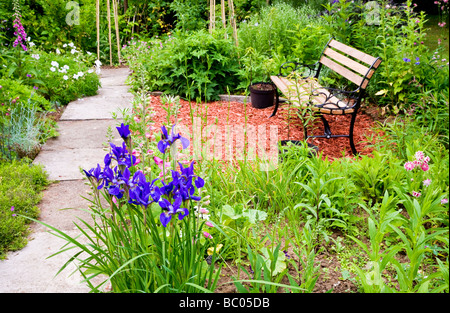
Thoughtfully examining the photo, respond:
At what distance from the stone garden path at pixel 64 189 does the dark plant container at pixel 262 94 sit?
175cm

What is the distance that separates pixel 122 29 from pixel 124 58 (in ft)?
5.43

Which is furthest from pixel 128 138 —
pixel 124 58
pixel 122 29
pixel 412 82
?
pixel 122 29

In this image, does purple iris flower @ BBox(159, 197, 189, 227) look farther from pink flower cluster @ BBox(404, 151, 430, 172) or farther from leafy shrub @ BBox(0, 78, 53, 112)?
leafy shrub @ BBox(0, 78, 53, 112)

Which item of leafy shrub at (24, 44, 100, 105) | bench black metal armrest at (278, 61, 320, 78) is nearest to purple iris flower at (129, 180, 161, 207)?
bench black metal armrest at (278, 61, 320, 78)

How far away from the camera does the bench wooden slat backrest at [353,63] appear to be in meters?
4.28

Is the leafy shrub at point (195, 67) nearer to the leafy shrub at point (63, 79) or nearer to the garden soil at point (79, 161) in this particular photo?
the garden soil at point (79, 161)

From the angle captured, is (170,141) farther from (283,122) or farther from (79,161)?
(283,122)

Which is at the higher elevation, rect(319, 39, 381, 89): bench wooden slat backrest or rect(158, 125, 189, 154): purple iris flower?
rect(158, 125, 189, 154): purple iris flower

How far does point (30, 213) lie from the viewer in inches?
124

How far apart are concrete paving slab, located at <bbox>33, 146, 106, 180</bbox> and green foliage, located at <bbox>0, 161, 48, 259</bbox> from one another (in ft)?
0.43

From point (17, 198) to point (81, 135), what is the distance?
166 centimetres

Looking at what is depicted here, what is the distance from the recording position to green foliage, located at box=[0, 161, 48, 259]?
9.21 feet

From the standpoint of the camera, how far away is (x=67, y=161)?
13.4ft

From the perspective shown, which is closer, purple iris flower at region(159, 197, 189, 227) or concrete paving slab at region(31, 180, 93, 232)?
purple iris flower at region(159, 197, 189, 227)
